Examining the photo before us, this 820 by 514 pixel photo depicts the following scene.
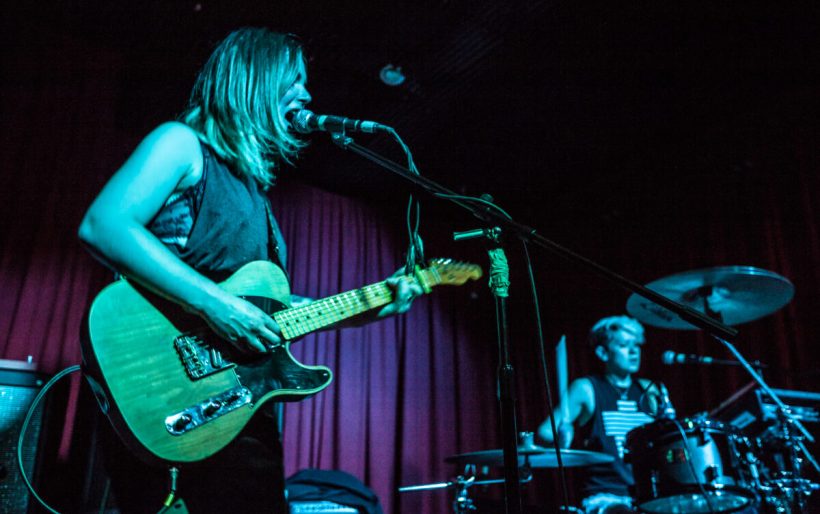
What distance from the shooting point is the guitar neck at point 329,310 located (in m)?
1.96

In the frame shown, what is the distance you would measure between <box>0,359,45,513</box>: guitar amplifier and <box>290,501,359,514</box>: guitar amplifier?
1.21m

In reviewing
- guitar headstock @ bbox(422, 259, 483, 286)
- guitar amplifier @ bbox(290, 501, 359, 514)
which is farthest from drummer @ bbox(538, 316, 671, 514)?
guitar headstock @ bbox(422, 259, 483, 286)

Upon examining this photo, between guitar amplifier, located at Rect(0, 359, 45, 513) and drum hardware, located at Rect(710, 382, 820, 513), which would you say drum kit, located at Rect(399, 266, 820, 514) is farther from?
guitar amplifier, located at Rect(0, 359, 45, 513)

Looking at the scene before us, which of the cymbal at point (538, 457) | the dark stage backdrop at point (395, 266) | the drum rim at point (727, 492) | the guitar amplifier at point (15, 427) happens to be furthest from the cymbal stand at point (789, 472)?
the guitar amplifier at point (15, 427)

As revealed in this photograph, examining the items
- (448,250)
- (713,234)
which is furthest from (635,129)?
(448,250)

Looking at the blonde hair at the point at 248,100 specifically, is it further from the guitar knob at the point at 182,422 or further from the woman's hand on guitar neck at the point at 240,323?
the guitar knob at the point at 182,422

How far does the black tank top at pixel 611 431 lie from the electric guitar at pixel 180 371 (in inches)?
125

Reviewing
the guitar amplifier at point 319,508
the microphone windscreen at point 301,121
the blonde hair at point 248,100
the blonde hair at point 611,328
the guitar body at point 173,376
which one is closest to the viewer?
the guitar body at point 173,376

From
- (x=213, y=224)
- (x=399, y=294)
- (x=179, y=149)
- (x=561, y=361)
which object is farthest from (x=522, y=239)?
(x=561, y=361)

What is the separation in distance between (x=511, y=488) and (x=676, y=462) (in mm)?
2130

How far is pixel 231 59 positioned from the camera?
2133 mm

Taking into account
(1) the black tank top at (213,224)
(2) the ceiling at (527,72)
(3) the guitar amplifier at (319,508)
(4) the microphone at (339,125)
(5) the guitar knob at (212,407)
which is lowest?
(3) the guitar amplifier at (319,508)

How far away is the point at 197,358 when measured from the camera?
171 centimetres

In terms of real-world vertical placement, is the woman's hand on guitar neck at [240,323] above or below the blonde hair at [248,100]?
below
